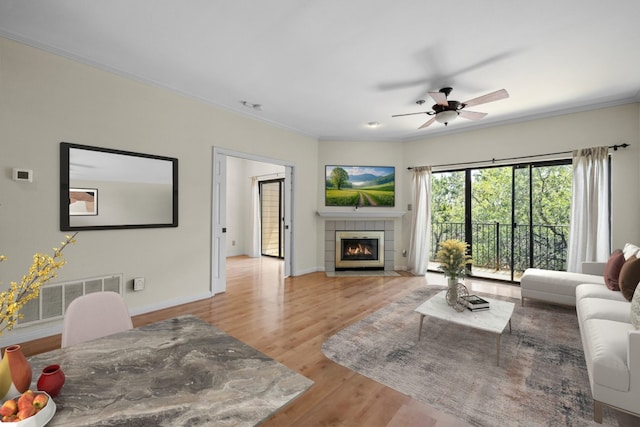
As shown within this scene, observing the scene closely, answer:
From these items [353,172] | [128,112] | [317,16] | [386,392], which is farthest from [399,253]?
[128,112]

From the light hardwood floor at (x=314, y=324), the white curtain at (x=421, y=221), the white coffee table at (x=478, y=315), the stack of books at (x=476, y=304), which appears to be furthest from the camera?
the white curtain at (x=421, y=221)

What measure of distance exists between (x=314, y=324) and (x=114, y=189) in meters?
2.63

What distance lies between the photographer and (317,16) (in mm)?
2254

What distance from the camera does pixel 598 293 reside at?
2.80m

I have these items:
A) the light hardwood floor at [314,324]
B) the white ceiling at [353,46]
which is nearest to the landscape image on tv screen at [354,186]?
the light hardwood floor at [314,324]

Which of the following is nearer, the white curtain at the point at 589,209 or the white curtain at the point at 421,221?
the white curtain at the point at 589,209

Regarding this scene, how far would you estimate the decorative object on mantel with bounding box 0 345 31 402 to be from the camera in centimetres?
84

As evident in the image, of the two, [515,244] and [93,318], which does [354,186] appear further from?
[93,318]

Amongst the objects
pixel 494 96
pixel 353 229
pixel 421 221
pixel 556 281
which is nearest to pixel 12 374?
pixel 494 96

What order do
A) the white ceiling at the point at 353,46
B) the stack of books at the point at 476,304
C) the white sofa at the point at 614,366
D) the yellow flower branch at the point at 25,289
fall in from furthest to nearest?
1. the stack of books at the point at 476,304
2. the white ceiling at the point at 353,46
3. the white sofa at the point at 614,366
4. the yellow flower branch at the point at 25,289

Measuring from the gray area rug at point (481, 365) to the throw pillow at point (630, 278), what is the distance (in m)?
0.60

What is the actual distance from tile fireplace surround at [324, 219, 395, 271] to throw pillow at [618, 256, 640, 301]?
353 cm

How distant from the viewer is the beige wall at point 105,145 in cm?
254

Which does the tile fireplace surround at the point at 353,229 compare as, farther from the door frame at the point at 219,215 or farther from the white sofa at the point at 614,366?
the white sofa at the point at 614,366
